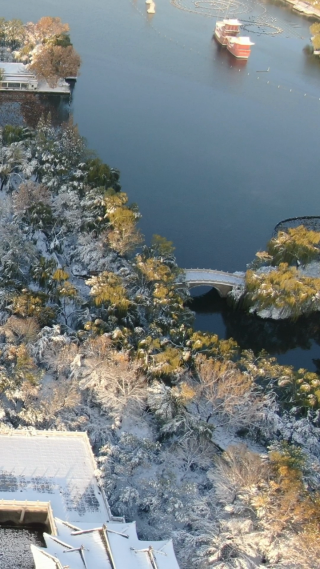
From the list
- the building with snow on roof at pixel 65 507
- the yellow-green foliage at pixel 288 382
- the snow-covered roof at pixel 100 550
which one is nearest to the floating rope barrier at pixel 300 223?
the yellow-green foliage at pixel 288 382

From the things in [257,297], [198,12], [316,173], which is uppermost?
[198,12]

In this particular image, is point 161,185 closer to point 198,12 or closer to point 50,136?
point 50,136

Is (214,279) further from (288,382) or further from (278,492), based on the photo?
(278,492)

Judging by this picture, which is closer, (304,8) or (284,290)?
(284,290)

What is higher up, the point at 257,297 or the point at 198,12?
the point at 198,12

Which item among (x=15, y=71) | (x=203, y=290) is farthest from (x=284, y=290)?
(x=15, y=71)

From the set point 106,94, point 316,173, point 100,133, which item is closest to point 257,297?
point 316,173

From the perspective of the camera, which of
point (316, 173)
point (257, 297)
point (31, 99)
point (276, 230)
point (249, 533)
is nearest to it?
point (249, 533)
